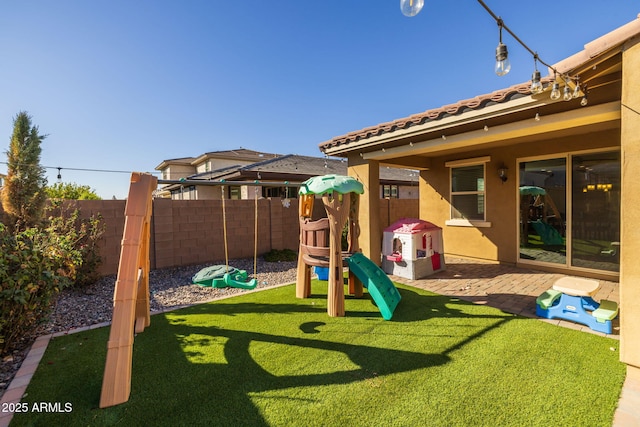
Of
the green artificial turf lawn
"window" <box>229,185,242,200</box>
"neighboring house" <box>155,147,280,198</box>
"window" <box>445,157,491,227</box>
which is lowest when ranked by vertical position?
the green artificial turf lawn

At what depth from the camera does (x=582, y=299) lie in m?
4.01

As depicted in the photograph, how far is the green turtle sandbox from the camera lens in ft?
18.6

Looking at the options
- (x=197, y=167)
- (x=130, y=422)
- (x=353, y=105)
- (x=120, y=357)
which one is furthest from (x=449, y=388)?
(x=197, y=167)

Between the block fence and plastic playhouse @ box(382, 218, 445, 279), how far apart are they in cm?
434

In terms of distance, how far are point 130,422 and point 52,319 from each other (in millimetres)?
3514

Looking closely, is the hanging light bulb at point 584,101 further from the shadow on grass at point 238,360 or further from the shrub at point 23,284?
the shrub at point 23,284

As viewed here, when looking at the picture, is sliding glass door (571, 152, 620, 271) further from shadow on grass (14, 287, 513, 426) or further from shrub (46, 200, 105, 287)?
shrub (46, 200, 105, 287)

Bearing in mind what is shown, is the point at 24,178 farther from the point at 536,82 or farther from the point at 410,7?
the point at 536,82

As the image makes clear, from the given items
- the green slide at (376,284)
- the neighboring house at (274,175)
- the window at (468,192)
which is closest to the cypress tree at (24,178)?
the neighboring house at (274,175)

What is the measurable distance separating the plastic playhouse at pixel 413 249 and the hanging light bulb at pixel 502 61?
4063 mm

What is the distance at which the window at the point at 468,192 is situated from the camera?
8273mm

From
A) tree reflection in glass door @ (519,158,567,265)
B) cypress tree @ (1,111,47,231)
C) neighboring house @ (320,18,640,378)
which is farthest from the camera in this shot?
tree reflection in glass door @ (519,158,567,265)

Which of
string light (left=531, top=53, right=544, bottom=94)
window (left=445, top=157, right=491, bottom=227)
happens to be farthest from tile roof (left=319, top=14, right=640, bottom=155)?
window (left=445, top=157, right=491, bottom=227)

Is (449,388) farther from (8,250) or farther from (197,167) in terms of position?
(197,167)
